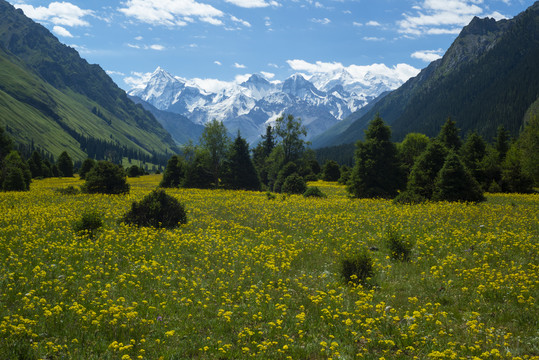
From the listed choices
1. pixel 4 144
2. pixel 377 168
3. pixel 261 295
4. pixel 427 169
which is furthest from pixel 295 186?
pixel 4 144

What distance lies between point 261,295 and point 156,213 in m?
11.1

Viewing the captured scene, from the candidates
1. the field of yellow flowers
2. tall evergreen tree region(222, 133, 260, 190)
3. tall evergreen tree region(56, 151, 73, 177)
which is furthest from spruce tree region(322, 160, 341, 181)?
tall evergreen tree region(56, 151, 73, 177)

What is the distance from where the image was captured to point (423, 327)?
705cm

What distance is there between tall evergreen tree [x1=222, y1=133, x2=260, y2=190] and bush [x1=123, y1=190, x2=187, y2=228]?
3044 cm

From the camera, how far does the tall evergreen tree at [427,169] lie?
2840cm

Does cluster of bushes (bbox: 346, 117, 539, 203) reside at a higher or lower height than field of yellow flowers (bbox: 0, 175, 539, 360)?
higher

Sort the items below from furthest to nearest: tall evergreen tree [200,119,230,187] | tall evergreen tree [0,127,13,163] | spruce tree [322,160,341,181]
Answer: spruce tree [322,160,341,181]
tall evergreen tree [200,119,230,187]
tall evergreen tree [0,127,13,163]

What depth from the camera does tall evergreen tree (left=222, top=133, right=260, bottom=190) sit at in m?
49.1

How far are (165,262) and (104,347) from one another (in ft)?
16.9

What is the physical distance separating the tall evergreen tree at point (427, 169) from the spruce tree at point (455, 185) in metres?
1.91

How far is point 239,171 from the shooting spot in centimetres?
4934

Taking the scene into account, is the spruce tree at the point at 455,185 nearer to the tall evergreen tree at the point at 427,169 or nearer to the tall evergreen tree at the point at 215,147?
the tall evergreen tree at the point at 427,169

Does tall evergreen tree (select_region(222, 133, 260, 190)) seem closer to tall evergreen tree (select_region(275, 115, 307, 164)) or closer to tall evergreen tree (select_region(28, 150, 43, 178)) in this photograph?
tall evergreen tree (select_region(275, 115, 307, 164))

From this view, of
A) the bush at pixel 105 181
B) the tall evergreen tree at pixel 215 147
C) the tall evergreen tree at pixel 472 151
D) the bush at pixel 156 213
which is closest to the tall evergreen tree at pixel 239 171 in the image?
the tall evergreen tree at pixel 215 147
